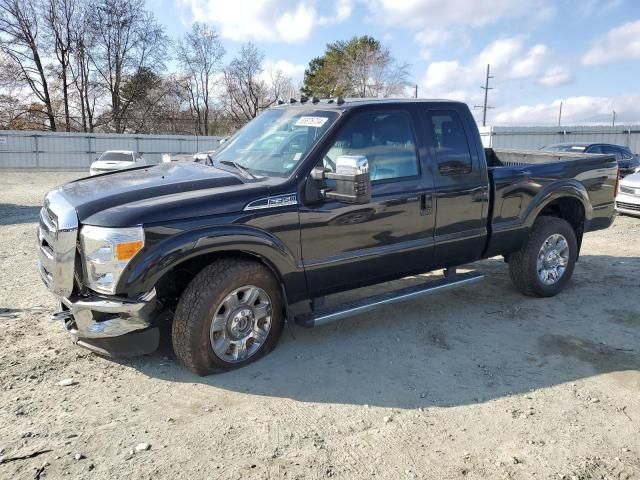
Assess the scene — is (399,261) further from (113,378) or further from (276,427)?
Result: (113,378)

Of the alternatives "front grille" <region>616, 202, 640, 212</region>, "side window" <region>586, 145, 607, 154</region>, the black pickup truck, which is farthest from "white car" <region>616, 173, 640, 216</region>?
the black pickup truck

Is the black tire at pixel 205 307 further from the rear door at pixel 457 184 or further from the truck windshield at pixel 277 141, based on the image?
the rear door at pixel 457 184

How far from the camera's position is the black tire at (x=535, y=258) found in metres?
5.59

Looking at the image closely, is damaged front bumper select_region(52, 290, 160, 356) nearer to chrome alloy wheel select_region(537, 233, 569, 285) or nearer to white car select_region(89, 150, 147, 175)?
chrome alloy wheel select_region(537, 233, 569, 285)

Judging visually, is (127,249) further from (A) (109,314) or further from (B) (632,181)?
(B) (632,181)

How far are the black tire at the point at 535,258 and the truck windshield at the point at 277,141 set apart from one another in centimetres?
268

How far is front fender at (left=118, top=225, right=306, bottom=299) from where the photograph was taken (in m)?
3.43

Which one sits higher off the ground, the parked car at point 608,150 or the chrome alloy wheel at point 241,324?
the parked car at point 608,150

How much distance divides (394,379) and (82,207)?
251 centimetres

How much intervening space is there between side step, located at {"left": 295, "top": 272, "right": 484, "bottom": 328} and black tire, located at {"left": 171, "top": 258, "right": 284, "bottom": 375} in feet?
1.63

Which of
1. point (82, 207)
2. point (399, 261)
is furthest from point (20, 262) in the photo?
point (399, 261)

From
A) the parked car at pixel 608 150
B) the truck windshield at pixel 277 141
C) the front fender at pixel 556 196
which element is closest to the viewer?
the truck windshield at pixel 277 141

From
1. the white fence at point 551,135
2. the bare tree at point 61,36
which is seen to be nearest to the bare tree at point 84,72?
the bare tree at point 61,36

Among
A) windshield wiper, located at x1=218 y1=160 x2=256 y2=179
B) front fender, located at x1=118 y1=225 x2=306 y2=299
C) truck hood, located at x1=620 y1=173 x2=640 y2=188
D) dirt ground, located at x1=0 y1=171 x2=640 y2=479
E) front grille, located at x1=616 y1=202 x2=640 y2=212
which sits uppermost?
windshield wiper, located at x1=218 y1=160 x2=256 y2=179
